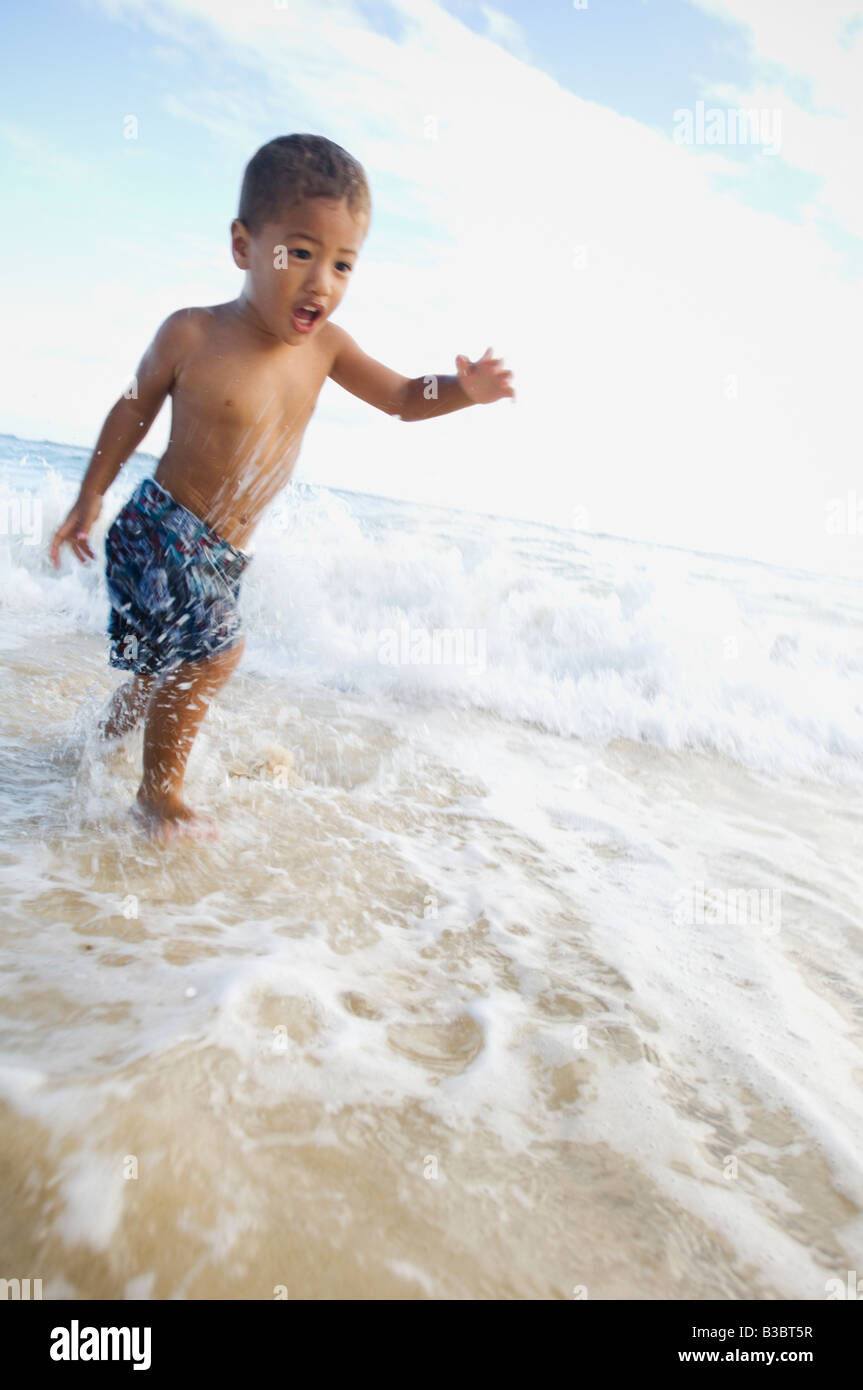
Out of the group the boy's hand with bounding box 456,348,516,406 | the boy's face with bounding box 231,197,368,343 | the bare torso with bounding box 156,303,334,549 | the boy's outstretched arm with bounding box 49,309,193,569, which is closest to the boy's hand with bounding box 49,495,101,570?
the boy's outstretched arm with bounding box 49,309,193,569

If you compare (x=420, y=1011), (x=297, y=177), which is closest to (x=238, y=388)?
(x=297, y=177)

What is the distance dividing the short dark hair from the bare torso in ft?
0.93

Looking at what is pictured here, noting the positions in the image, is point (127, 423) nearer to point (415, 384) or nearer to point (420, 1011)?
point (415, 384)

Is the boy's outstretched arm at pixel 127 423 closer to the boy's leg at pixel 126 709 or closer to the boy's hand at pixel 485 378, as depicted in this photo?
the boy's leg at pixel 126 709

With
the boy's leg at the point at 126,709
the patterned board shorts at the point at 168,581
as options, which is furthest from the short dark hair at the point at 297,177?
the boy's leg at the point at 126,709

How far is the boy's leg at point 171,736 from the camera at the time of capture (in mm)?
2293

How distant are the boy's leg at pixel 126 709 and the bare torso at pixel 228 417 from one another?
0.56 meters

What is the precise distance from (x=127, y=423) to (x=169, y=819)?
105 cm

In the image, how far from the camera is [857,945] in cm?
229

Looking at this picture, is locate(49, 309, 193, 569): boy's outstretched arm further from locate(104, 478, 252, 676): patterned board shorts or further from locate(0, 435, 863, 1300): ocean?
locate(0, 435, 863, 1300): ocean
